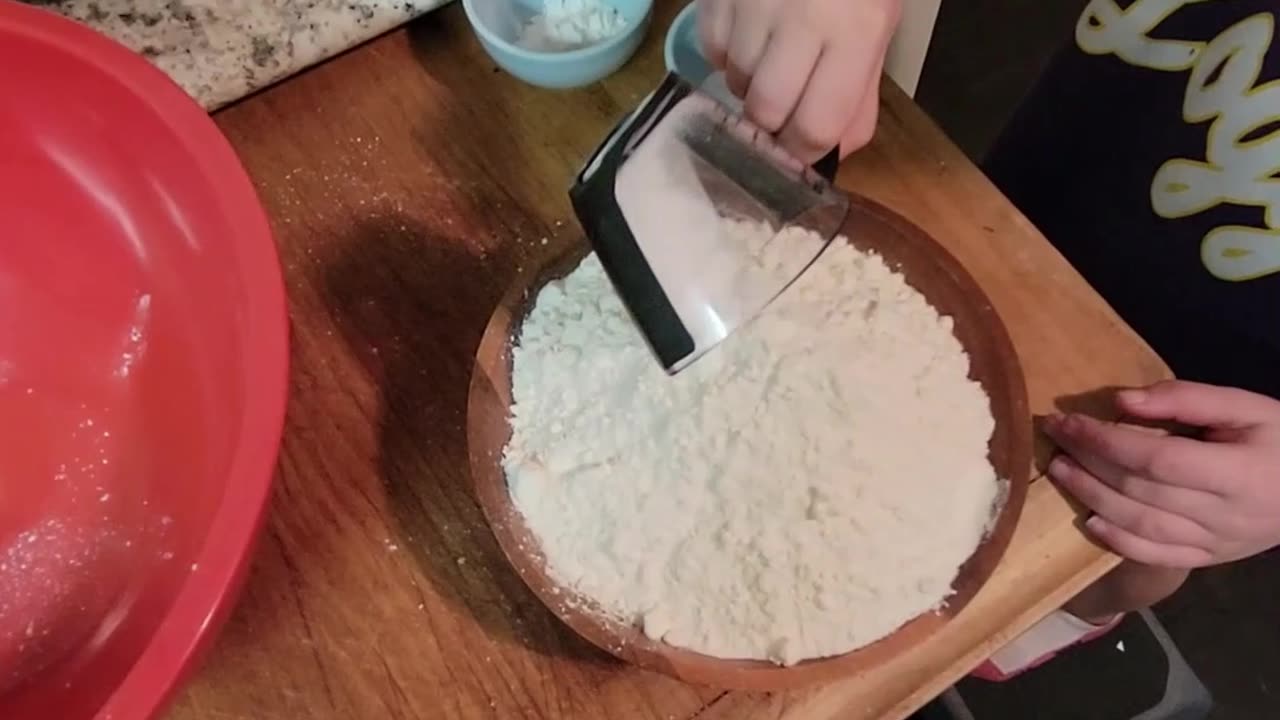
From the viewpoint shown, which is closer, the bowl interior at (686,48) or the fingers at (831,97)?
the fingers at (831,97)

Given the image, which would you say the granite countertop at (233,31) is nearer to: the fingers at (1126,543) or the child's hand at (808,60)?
the child's hand at (808,60)

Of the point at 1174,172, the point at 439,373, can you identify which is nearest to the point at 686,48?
the point at 439,373

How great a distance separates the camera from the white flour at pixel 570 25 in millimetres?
666

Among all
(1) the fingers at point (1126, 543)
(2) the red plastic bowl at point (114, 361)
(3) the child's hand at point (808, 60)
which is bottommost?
(1) the fingers at point (1126, 543)

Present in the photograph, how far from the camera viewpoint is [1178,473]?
0.59m

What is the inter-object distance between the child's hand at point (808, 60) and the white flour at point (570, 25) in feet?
0.42

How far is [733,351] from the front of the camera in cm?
55

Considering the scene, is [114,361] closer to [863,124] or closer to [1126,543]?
[863,124]

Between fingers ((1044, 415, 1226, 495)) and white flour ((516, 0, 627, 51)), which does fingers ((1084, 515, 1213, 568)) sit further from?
white flour ((516, 0, 627, 51))

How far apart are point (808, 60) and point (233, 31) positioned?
12.7 inches

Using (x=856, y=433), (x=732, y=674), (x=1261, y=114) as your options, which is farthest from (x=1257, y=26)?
(x=732, y=674)

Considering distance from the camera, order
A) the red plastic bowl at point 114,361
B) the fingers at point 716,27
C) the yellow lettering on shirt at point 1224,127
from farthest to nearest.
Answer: the yellow lettering on shirt at point 1224,127 → the fingers at point 716,27 → the red plastic bowl at point 114,361

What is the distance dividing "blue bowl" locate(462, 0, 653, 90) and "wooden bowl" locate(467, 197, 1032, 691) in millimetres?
121

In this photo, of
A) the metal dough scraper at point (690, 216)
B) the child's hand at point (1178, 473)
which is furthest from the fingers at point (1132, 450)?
the metal dough scraper at point (690, 216)
